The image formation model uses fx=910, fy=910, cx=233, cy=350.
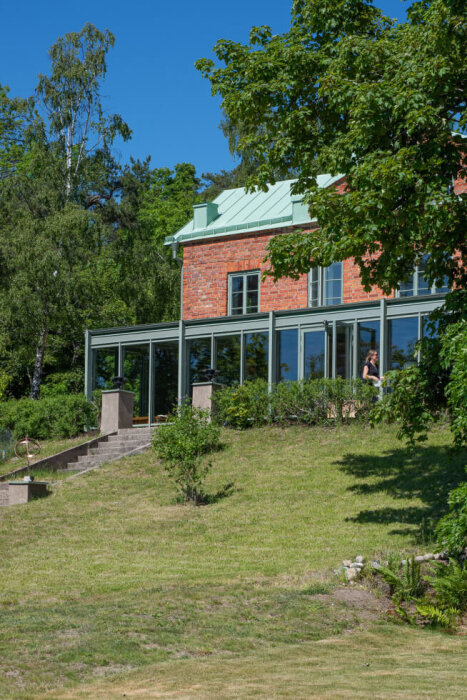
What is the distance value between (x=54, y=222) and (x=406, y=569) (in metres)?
24.5

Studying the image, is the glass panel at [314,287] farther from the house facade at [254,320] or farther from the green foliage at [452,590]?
the green foliage at [452,590]

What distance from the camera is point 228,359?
85.6ft

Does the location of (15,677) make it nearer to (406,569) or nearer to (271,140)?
(406,569)

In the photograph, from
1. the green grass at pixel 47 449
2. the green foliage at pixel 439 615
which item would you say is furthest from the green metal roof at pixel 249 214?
the green foliage at pixel 439 615

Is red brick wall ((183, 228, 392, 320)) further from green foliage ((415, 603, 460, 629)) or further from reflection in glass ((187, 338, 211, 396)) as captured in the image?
green foliage ((415, 603, 460, 629))

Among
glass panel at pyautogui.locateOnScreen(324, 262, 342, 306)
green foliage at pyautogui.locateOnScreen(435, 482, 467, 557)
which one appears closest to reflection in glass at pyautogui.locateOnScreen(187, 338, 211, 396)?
glass panel at pyautogui.locateOnScreen(324, 262, 342, 306)

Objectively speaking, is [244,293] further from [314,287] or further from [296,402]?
[296,402]

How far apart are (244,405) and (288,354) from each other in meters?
2.85

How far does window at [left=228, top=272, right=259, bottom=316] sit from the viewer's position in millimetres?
Result: 28673

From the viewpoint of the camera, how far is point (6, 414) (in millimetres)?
27328

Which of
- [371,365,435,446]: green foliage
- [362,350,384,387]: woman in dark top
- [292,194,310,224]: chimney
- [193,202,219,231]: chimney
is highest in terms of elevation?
[193,202,219,231]: chimney

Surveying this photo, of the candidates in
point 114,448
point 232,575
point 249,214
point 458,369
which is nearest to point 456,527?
point 458,369

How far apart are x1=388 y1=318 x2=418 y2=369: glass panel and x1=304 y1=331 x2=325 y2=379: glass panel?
6.59 feet

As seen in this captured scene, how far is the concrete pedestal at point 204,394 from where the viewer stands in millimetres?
23141
